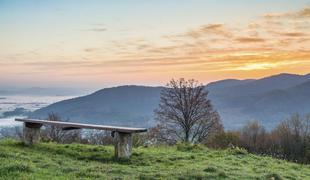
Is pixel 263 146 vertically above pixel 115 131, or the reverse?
pixel 115 131

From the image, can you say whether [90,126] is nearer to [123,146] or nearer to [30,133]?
[123,146]

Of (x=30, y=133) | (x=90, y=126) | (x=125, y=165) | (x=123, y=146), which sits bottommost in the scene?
(x=125, y=165)

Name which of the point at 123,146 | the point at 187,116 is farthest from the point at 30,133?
the point at 187,116

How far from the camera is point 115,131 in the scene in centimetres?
1480

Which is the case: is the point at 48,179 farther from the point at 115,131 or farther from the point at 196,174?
the point at 115,131

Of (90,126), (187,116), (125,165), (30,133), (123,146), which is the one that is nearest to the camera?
(125,165)

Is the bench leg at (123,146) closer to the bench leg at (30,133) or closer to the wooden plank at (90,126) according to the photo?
the wooden plank at (90,126)

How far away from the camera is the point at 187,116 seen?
4656 cm

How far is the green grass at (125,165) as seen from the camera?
1067 centimetres

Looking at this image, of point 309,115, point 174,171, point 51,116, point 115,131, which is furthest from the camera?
point 51,116

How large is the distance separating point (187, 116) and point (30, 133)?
101 ft

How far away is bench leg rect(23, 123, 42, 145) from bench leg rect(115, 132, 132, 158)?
4.33m

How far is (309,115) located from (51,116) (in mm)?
38257

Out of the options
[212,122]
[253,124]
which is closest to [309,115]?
[253,124]
